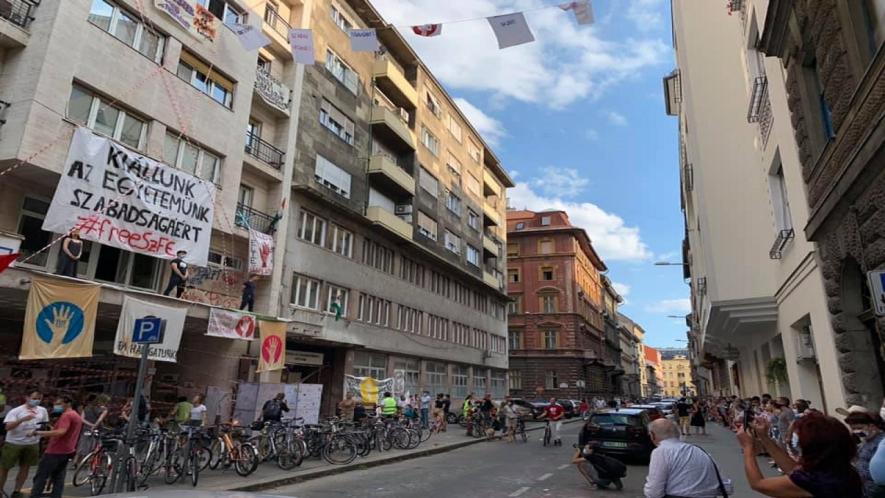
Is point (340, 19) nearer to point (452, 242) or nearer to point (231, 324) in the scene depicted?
point (452, 242)

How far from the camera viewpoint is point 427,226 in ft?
114

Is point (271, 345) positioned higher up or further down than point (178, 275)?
further down

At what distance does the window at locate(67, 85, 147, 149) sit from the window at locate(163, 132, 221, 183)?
874 mm

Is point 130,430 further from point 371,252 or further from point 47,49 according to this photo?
point 371,252

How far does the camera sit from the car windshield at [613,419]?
49.2ft

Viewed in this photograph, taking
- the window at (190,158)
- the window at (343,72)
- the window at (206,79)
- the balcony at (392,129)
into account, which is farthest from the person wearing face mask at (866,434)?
the balcony at (392,129)

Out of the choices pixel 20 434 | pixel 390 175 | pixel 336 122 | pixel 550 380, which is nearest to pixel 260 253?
pixel 336 122

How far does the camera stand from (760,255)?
14.8m

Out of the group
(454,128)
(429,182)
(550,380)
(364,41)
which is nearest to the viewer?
(364,41)

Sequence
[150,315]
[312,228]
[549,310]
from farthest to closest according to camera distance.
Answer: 1. [549,310]
2. [312,228]
3. [150,315]

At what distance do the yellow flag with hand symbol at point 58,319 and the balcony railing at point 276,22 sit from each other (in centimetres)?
1397

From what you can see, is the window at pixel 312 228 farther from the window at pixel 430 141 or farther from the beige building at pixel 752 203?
the beige building at pixel 752 203

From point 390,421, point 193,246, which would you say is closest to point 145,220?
point 193,246

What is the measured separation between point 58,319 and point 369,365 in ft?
53.4
